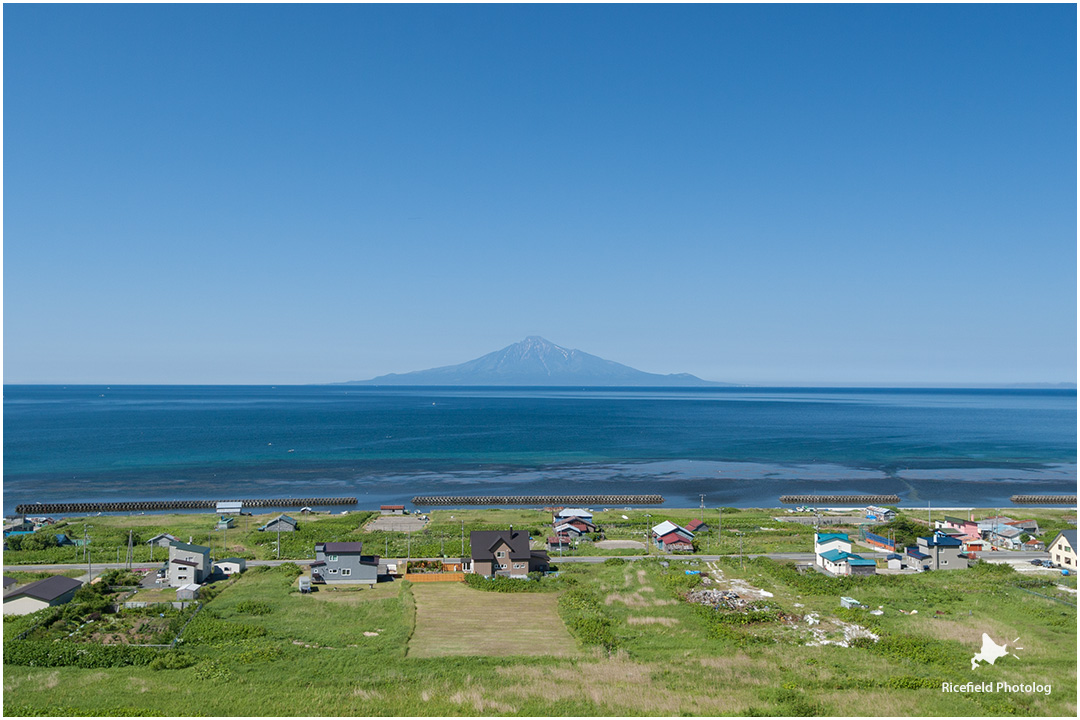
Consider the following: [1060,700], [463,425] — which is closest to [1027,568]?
[1060,700]

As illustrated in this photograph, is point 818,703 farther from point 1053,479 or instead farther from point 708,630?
point 1053,479

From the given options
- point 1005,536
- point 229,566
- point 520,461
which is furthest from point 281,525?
point 1005,536

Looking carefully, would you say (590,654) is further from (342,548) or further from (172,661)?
(342,548)

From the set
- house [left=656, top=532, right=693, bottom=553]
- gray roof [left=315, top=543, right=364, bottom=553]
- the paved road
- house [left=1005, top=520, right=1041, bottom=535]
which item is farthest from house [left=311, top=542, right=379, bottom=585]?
house [left=1005, top=520, right=1041, bottom=535]

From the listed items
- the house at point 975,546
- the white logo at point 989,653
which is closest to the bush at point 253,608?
the white logo at point 989,653

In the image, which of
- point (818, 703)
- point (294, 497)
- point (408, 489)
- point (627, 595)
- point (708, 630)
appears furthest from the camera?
point (408, 489)

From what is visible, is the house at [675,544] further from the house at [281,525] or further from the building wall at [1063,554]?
the house at [281,525]
